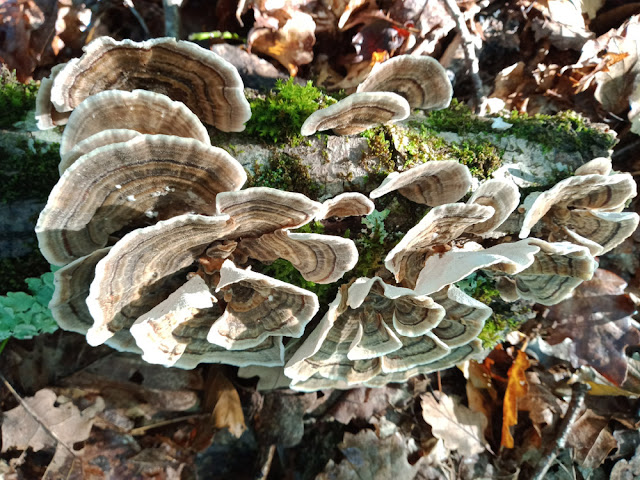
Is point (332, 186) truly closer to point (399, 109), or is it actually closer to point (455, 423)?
point (399, 109)

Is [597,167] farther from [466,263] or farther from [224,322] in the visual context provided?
[224,322]

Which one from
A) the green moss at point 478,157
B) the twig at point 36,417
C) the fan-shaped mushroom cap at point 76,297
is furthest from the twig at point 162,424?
the green moss at point 478,157

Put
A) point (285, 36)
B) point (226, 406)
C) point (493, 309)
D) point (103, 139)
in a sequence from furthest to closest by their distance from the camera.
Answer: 1. point (285, 36)
2. point (226, 406)
3. point (493, 309)
4. point (103, 139)

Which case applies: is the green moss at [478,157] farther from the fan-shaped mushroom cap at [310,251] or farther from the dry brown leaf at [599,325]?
the dry brown leaf at [599,325]

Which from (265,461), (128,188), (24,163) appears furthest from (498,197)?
(265,461)

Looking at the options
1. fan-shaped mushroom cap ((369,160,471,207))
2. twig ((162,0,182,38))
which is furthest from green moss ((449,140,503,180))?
twig ((162,0,182,38))

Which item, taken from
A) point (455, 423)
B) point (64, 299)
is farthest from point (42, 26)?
point (455, 423)
